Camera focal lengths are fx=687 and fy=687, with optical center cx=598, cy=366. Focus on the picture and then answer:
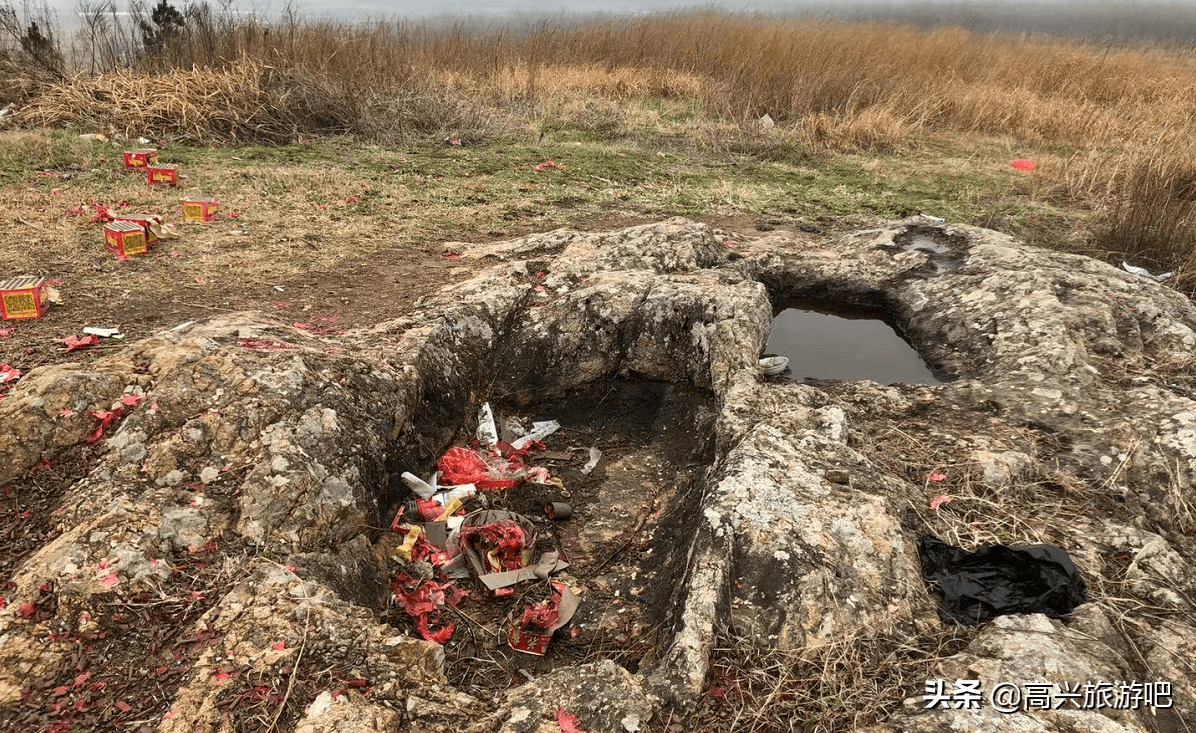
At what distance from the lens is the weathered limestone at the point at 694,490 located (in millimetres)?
1707

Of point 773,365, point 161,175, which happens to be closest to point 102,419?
point 773,365

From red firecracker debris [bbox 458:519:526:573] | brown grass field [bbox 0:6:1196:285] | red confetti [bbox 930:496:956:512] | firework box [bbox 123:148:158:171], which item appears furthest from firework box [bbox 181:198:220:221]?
red confetti [bbox 930:496:956:512]

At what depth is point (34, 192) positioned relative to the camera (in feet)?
15.9

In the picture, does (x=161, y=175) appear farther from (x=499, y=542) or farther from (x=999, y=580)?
(x=999, y=580)

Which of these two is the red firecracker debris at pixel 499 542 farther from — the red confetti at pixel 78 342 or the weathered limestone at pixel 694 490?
the red confetti at pixel 78 342

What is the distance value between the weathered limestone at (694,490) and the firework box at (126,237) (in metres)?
1.65

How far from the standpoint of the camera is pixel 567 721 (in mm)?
1622

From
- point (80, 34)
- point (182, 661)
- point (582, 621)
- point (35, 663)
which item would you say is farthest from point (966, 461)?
point (80, 34)

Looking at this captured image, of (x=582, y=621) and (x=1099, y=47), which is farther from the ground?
(x=1099, y=47)

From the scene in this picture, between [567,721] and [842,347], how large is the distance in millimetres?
2566

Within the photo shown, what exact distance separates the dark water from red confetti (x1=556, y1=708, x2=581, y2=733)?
2.07 meters

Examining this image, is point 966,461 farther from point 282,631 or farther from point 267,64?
point 267,64

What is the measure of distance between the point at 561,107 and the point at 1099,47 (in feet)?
42.7

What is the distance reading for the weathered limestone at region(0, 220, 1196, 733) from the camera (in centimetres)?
171
